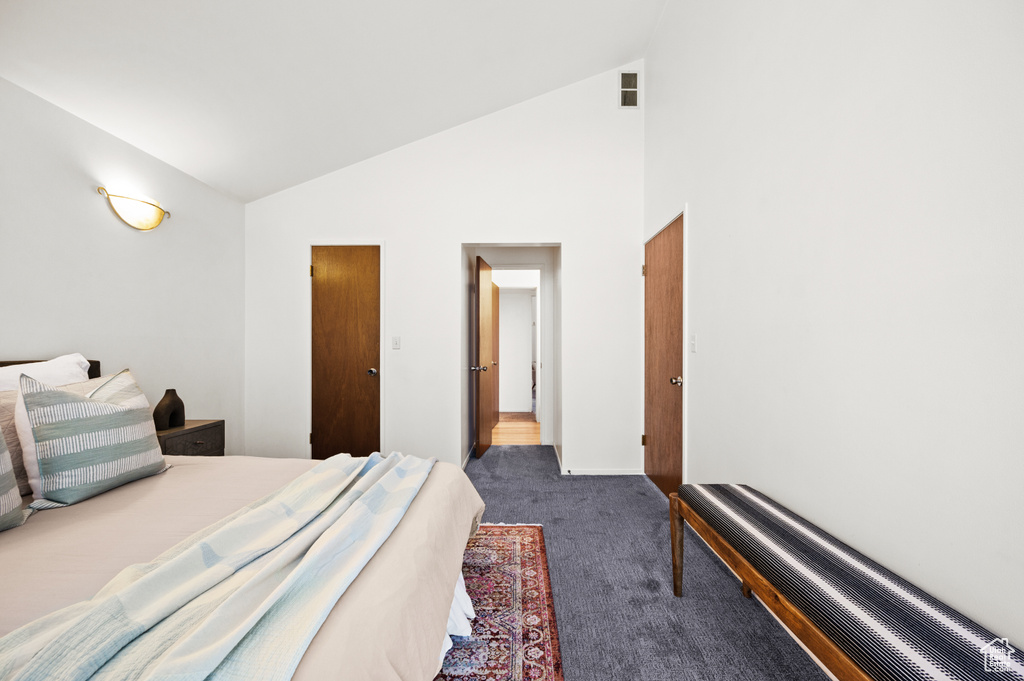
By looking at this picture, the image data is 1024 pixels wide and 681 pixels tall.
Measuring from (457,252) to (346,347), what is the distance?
4.15 ft

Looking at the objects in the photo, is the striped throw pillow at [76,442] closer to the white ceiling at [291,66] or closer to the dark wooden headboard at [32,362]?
the dark wooden headboard at [32,362]

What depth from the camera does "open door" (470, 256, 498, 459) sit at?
12.9 feet

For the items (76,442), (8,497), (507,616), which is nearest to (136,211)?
(76,442)

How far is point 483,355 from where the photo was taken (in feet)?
13.5

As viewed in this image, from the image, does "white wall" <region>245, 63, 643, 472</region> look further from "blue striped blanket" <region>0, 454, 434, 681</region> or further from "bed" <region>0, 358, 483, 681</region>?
"blue striped blanket" <region>0, 454, 434, 681</region>

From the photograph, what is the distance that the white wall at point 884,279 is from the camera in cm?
88

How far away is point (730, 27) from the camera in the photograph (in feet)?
6.61

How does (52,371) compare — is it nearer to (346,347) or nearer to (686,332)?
(346,347)

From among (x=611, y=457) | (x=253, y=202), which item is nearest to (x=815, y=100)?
(x=611, y=457)

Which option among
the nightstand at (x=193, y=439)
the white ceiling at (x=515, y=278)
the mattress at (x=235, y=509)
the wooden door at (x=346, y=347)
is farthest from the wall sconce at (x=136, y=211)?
the white ceiling at (x=515, y=278)

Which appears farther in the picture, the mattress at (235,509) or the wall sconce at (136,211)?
the wall sconce at (136,211)

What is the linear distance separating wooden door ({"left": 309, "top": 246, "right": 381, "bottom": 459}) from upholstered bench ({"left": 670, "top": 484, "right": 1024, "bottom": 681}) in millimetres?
2853

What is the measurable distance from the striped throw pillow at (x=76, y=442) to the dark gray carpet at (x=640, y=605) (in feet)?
5.68

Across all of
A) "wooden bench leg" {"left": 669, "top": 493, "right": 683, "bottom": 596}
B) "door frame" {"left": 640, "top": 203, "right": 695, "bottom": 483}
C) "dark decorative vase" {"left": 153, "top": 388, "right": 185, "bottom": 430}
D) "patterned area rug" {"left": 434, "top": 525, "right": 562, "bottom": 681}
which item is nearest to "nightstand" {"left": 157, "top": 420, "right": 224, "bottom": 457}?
"dark decorative vase" {"left": 153, "top": 388, "right": 185, "bottom": 430}
